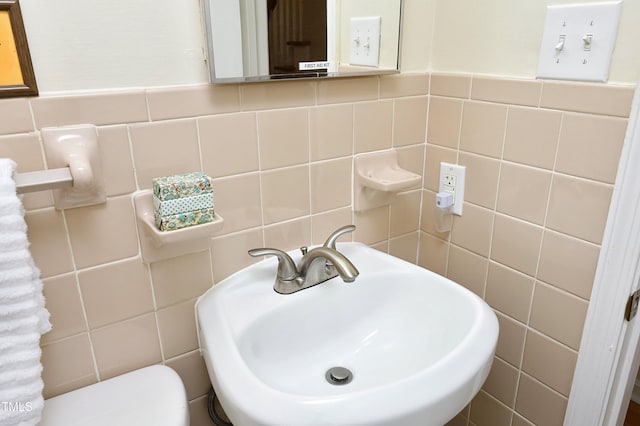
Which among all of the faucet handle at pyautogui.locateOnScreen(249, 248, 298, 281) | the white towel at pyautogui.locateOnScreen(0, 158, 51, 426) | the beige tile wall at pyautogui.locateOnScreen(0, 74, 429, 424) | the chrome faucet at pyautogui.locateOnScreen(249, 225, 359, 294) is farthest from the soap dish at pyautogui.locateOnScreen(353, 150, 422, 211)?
the white towel at pyautogui.locateOnScreen(0, 158, 51, 426)

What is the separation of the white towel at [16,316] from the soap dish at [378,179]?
26.5 inches

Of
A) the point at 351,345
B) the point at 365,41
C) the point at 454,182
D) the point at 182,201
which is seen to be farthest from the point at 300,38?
the point at 351,345

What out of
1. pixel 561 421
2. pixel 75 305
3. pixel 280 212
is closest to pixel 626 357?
pixel 561 421

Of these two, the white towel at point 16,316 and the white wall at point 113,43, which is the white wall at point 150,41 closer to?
the white wall at point 113,43

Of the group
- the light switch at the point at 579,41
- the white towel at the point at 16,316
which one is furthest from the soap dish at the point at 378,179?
the white towel at the point at 16,316

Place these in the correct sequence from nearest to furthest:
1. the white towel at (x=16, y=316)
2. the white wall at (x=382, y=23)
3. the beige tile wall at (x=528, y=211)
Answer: the white towel at (x=16, y=316)
the beige tile wall at (x=528, y=211)
the white wall at (x=382, y=23)

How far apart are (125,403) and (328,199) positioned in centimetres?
57

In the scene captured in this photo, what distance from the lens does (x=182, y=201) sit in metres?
0.75

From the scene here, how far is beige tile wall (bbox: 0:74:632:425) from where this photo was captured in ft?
2.48

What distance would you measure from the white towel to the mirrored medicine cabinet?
38 cm

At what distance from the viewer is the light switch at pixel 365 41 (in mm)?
965

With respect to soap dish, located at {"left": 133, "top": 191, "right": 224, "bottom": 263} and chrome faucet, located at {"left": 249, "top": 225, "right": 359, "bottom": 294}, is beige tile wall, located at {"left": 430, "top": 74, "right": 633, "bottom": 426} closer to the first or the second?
chrome faucet, located at {"left": 249, "top": 225, "right": 359, "bottom": 294}

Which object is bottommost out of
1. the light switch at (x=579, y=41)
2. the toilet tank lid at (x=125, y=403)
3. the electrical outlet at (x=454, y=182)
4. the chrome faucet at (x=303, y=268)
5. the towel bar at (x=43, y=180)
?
the toilet tank lid at (x=125, y=403)

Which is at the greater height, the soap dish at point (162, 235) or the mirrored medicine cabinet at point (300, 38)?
the mirrored medicine cabinet at point (300, 38)
